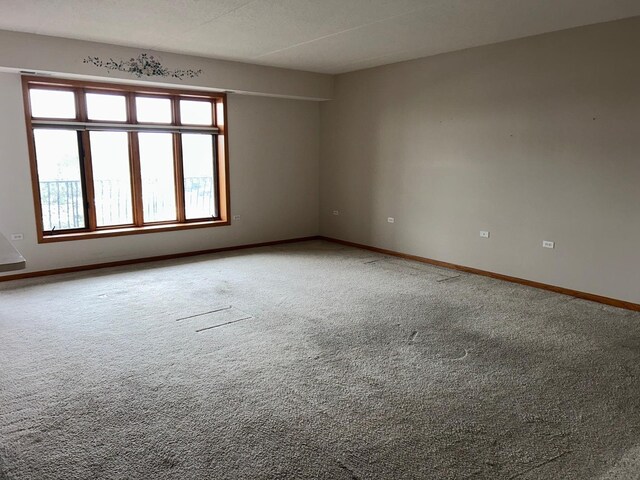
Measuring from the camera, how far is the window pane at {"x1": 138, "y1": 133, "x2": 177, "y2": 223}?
639 centimetres

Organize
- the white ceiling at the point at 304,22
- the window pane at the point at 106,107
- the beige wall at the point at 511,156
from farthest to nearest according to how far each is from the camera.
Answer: the window pane at the point at 106,107, the beige wall at the point at 511,156, the white ceiling at the point at 304,22

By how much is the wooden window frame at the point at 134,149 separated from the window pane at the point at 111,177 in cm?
7

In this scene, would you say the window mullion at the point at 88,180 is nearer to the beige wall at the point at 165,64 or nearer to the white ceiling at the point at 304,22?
the beige wall at the point at 165,64

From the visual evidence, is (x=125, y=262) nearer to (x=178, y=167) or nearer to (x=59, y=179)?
(x=59, y=179)

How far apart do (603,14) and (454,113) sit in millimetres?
1900

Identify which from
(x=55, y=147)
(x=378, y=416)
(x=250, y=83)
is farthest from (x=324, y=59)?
(x=378, y=416)

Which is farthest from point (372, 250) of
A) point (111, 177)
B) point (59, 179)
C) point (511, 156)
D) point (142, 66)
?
point (59, 179)

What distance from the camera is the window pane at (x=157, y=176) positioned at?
252 inches

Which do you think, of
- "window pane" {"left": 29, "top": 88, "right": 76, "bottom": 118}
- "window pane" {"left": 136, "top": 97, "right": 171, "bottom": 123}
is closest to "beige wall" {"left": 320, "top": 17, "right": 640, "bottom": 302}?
"window pane" {"left": 136, "top": 97, "right": 171, "bottom": 123}

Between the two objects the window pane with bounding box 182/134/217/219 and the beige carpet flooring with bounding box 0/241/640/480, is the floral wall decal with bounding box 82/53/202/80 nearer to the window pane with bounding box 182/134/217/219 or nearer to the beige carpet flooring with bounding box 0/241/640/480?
the window pane with bounding box 182/134/217/219

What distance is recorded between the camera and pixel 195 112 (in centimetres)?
673

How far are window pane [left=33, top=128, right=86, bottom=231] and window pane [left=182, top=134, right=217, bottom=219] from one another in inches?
55.5

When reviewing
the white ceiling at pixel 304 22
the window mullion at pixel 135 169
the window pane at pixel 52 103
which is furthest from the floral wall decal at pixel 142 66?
the window pane at pixel 52 103

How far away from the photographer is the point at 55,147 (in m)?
5.67
